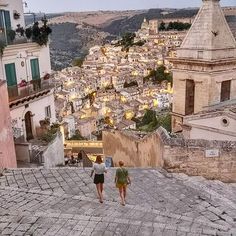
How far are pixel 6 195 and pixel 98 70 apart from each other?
13294 centimetres

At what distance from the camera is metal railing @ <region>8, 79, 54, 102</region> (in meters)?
17.7

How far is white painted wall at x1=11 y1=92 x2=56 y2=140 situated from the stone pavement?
674 cm

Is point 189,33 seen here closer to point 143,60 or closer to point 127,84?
point 127,84

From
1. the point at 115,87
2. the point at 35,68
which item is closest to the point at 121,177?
the point at 35,68

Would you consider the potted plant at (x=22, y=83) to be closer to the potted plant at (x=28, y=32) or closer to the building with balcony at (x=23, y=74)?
the building with balcony at (x=23, y=74)

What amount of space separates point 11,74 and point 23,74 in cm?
85

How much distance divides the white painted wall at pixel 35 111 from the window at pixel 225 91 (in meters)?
8.52

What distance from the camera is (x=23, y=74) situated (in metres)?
18.9

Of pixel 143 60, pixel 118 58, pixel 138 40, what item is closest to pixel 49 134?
pixel 143 60

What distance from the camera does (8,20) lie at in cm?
1912

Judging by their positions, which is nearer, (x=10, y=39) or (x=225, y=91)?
(x=10, y=39)

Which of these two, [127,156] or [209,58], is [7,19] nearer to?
[127,156]

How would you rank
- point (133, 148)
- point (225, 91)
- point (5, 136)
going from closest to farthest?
1. point (5, 136)
2. point (133, 148)
3. point (225, 91)

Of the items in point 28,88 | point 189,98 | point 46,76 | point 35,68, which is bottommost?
point 189,98
